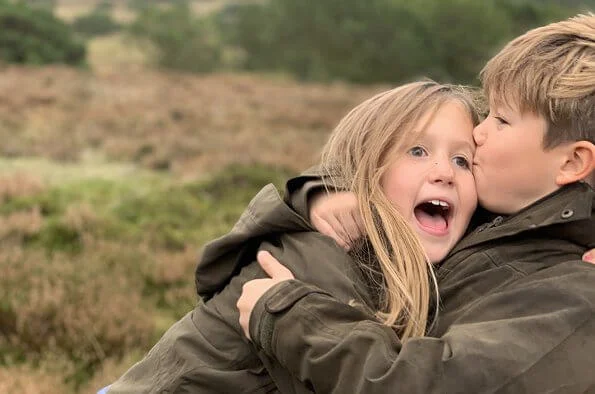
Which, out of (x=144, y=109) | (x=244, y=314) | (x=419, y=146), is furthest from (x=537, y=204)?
(x=144, y=109)

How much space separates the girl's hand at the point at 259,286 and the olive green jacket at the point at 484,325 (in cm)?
4

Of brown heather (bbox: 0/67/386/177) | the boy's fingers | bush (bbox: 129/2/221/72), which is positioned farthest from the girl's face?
bush (bbox: 129/2/221/72)

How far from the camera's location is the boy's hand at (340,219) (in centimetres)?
208

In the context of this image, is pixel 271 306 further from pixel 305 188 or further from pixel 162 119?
pixel 162 119

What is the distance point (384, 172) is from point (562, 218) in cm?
49

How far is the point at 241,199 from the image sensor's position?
888 centimetres

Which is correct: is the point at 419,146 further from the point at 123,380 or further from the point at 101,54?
the point at 101,54

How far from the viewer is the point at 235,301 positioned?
6.93 feet

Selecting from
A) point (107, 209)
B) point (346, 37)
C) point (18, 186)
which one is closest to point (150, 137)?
point (18, 186)

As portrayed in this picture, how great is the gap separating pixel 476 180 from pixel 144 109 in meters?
14.3

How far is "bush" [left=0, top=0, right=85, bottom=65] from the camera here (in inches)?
948

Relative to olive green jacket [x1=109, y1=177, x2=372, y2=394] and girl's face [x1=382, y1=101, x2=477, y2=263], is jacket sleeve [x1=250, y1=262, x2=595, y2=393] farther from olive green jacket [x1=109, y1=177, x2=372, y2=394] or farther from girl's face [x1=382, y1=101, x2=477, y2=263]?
girl's face [x1=382, y1=101, x2=477, y2=263]

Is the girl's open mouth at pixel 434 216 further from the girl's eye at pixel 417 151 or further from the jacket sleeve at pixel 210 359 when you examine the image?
the jacket sleeve at pixel 210 359

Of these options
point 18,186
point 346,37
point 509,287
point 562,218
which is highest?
point 562,218
